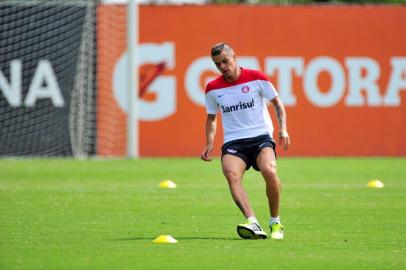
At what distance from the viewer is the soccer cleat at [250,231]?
11.8m

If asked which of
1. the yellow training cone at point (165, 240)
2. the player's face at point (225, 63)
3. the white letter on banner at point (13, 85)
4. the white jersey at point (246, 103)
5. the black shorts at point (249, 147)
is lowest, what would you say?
the yellow training cone at point (165, 240)

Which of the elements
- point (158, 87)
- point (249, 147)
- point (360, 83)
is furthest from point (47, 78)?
point (249, 147)

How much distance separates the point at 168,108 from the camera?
2841cm

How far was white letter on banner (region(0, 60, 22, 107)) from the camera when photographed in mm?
27109

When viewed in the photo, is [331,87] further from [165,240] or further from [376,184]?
[165,240]

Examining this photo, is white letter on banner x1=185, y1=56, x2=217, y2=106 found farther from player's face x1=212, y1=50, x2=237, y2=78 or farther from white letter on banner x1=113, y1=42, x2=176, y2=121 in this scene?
player's face x1=212, y1=50, x2=237, y2=78

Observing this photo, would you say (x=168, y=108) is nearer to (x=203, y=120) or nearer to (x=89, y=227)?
(x=203, y=120)

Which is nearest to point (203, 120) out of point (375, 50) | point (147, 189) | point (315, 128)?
point (315, 128)

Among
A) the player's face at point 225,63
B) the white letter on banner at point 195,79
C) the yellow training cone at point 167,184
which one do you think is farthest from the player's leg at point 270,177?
the white letter on banner at point 195,79

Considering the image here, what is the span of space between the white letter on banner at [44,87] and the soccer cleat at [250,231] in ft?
52.6

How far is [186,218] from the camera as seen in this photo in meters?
14.5

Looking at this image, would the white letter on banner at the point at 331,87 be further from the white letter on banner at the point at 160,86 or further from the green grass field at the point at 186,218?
the green grass field at the point at 186,218

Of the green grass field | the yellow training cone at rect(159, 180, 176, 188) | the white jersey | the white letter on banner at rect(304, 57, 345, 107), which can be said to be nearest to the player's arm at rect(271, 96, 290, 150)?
the white jersey

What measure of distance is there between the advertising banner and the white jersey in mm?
15656
